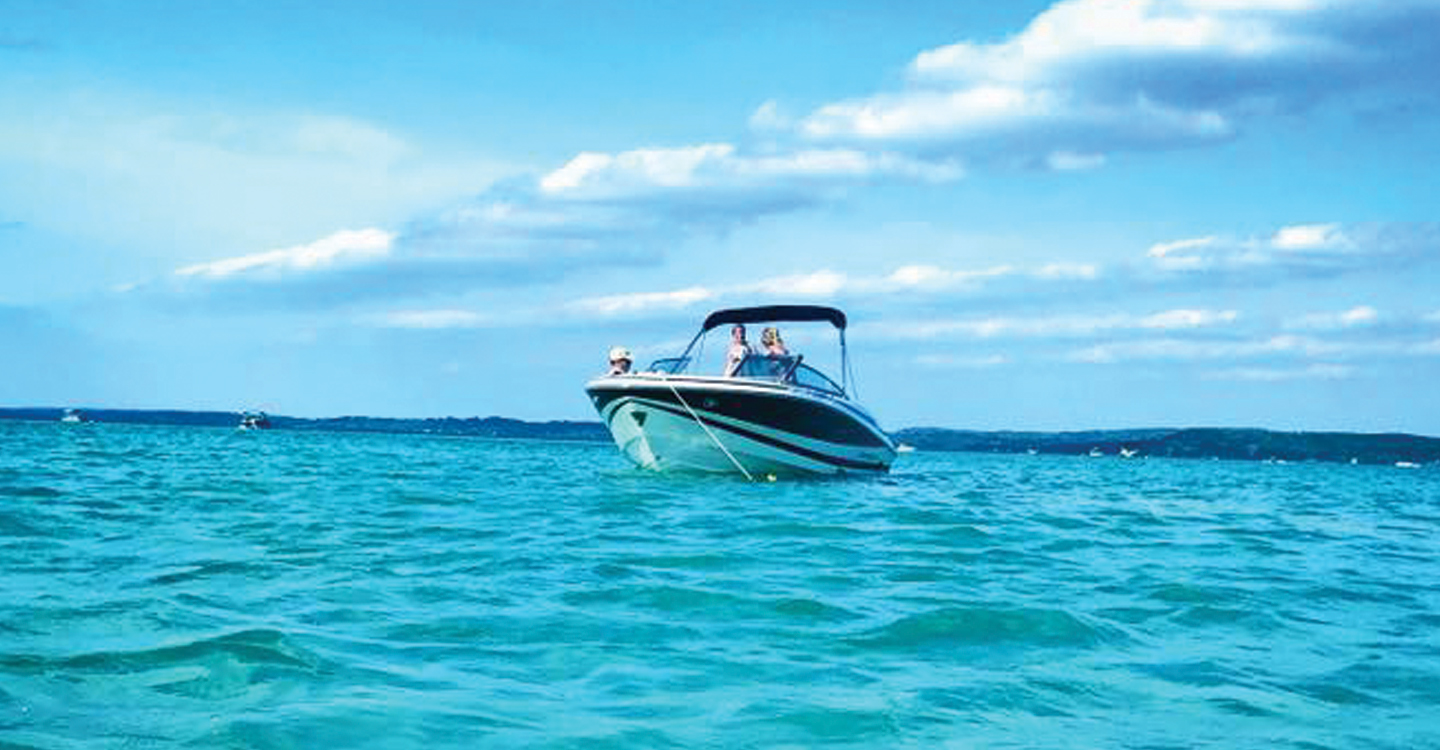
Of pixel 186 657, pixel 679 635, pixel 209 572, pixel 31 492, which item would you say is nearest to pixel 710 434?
pixel 31 492

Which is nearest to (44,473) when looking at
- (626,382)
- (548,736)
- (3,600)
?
(626,382)

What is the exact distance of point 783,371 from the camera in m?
22.7

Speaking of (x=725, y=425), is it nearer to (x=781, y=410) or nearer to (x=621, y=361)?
(x=781, y=410)

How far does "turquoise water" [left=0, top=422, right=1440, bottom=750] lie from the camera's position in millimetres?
4824

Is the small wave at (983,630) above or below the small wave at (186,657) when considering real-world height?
below

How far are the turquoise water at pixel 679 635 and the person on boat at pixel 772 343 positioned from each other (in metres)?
9.40

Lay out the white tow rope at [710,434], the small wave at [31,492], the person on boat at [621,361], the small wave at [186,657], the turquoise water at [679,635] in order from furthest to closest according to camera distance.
Answer: the person on boat at [621,361]
the white tow rope at [710,434]
the small wave at [31,492]
the small wave at [186,657]
the turquoise water at [679,635]

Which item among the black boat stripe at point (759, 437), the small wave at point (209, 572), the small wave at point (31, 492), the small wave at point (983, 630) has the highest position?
the black boat stripe at point (759, 437)

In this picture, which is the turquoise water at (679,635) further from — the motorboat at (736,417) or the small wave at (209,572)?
the motorboat at (736,417)

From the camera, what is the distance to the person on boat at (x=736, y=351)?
2300 centimetres

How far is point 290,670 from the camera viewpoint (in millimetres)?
5398

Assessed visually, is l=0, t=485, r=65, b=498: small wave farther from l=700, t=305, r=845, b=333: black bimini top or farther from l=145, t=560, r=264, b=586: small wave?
l=700, t=305, r=845, b=333: black bimini top

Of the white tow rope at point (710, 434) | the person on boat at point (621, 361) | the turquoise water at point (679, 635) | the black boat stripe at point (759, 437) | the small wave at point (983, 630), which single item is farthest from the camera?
the person on boat at point (621, 361)

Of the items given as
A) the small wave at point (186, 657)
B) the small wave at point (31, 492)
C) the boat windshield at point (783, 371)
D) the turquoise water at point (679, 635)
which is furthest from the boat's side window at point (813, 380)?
the small wave at point (186, 657)
